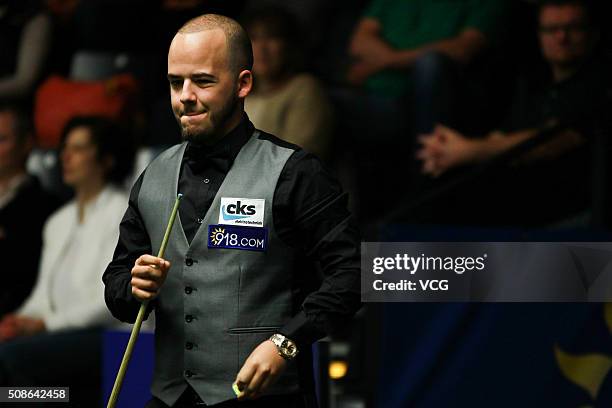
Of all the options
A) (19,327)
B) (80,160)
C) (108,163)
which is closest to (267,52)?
(108,163)

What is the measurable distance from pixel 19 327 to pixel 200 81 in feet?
9.70

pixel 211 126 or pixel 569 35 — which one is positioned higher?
pixel 569 35

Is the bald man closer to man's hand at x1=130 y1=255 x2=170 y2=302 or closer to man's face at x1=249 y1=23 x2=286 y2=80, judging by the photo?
man's hand at x1=130 y1=255 x2=170 y2=302

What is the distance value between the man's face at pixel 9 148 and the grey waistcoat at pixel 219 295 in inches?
137

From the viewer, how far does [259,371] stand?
227 centimetres

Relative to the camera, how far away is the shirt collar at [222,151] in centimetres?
243

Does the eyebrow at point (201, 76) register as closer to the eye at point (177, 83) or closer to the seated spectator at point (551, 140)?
the eye at point (177, 83)

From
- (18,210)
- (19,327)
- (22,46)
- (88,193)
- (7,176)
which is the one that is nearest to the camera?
(19,327)

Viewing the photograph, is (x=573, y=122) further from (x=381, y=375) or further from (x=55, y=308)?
(x=55, y=308)

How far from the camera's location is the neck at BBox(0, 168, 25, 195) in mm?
5734

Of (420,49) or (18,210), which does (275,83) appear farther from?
(18,210)

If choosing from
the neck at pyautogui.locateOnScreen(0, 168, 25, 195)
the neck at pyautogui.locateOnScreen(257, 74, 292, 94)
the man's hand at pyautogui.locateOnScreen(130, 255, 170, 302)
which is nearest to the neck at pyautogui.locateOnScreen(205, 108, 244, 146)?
the man's hand at pyautogui.locateOnScreen(130, 255, 170, 302)

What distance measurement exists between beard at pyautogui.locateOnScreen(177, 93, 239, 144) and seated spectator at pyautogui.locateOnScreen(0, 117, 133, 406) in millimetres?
2203

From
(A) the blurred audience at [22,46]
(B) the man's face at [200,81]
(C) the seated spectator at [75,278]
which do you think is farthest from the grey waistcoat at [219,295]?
(A) the blurred audience at [22,46]
